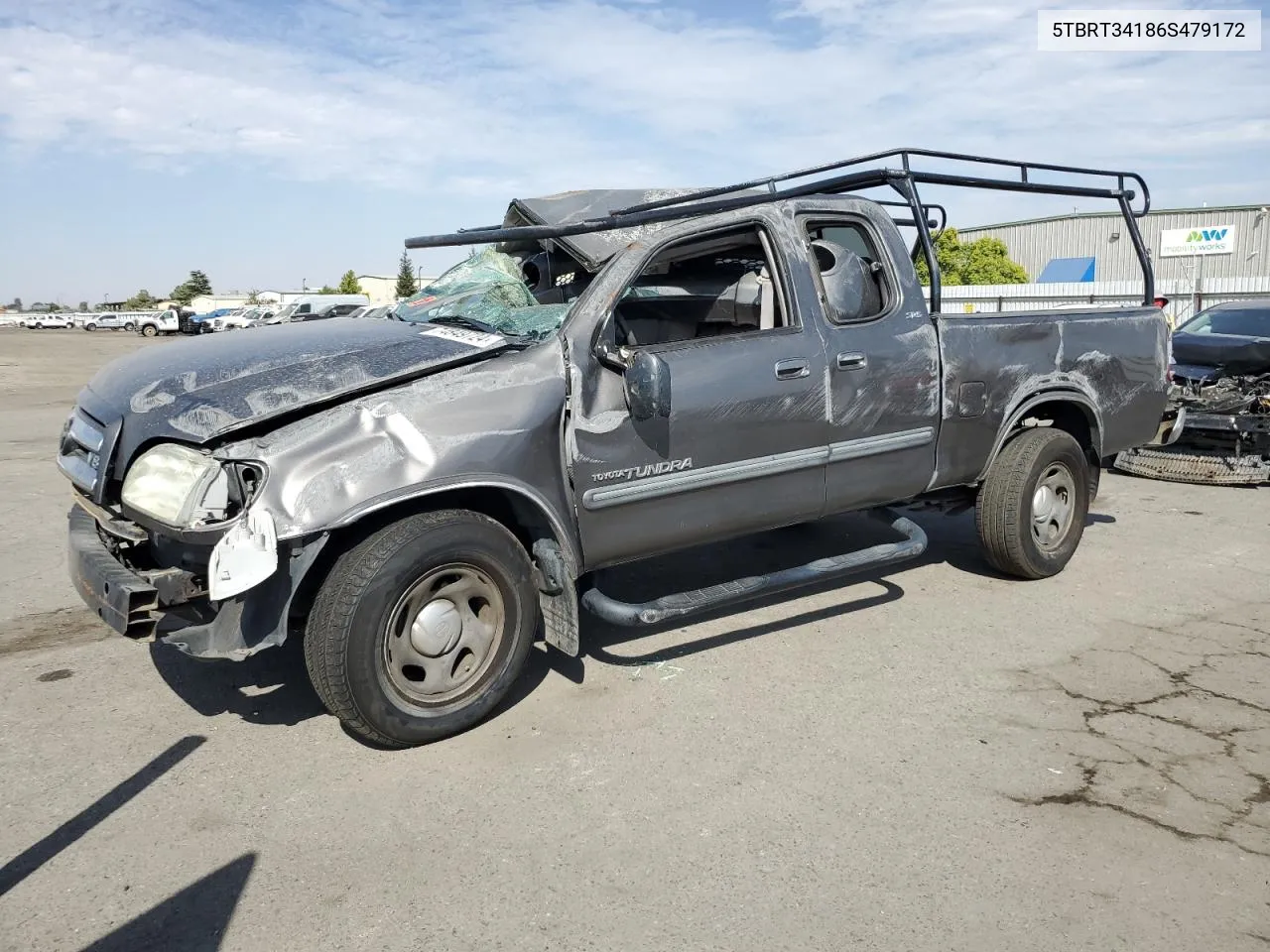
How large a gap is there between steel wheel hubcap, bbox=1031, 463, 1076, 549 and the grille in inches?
183

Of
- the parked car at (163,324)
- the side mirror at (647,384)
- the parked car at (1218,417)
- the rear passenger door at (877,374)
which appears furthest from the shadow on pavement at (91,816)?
the parked car at (163,324)

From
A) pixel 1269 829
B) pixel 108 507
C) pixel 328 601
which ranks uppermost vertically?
pixel 108 507

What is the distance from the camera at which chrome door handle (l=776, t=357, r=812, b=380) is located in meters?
4.40

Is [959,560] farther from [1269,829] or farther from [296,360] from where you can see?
[296,360]

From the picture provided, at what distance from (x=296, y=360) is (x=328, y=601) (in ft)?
3.24

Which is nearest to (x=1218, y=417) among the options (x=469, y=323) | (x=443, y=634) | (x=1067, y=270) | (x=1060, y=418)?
(x=1060, y=418)

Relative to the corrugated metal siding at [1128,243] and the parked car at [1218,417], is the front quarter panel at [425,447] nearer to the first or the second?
the parked car at [1218,417]

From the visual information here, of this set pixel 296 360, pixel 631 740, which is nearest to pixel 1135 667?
pixel 631 740

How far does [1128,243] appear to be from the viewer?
46438mm

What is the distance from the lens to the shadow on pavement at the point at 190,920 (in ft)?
8.63

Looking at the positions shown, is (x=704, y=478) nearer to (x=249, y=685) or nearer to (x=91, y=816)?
(x=249, y=685)

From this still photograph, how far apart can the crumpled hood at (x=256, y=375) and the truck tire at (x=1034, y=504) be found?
298 cm

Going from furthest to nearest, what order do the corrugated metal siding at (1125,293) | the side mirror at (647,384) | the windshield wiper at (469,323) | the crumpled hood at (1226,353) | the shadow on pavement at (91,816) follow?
the corrugated metal siding at (1125,293) < the crumpled hood at (1226,353) < the windshield wiper at (469,323) < the side mirror at (647,384) < the shadow on pavement at (91,816)

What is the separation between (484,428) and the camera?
3697mm
